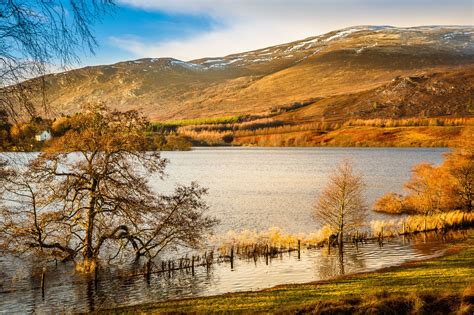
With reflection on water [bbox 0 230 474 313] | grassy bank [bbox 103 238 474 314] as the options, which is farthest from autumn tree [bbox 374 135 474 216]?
grassy bank [bbox 103 238 474 314]

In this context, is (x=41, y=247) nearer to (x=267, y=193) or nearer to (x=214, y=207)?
(x=214, y=207)

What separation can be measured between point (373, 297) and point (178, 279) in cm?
1655

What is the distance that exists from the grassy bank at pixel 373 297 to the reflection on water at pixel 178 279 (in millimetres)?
5578

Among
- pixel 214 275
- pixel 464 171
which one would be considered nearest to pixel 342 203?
pixel 214 275

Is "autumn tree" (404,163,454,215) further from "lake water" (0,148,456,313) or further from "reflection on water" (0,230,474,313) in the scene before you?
"reflection on water" (0,230,474,313)

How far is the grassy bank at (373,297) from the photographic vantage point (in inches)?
676

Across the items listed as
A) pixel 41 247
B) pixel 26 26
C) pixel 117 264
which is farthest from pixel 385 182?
pixel 26 26

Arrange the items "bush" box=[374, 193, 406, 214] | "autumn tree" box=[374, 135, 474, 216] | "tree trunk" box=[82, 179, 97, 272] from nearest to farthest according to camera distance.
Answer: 1. "tree trunk" box=[82, 179, 97, 272]
2. "autumn tree" box=[374, 135, 474, 216]
3. "bush" box=[374, 193, 406, 214]

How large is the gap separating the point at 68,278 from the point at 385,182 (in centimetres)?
6893

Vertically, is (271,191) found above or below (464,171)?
below

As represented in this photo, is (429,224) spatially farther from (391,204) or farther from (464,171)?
(391,204)

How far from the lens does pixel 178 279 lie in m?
31.7

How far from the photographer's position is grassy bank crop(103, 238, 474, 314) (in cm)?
1717

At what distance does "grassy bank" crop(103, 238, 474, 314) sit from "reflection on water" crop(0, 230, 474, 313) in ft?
18.3
